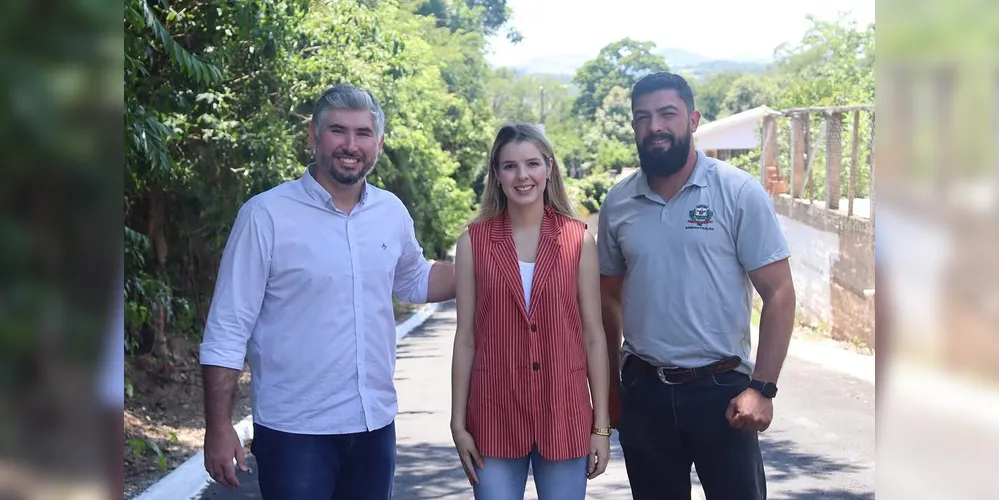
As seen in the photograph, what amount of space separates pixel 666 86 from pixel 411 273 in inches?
51.0

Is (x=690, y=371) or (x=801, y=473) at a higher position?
(x=690, y=371)

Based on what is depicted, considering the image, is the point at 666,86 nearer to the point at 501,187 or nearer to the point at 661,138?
the point at 661,138

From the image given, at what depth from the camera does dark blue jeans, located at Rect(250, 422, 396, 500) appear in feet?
12.5

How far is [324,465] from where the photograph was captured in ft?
12.7

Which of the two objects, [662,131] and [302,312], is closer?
[302,312]

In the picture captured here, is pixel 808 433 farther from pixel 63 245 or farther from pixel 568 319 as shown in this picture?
pixel 63 245

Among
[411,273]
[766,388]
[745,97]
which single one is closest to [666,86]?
[766,388]

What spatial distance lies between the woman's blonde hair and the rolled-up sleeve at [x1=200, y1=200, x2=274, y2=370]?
2.57 feet

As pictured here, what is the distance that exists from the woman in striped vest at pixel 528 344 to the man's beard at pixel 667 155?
16.3 inches

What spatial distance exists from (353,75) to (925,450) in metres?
11.5

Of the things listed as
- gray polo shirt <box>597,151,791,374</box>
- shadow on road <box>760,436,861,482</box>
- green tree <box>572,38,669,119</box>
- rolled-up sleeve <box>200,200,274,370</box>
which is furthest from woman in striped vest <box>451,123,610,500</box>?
green tree <box>572,38,669,119</box>

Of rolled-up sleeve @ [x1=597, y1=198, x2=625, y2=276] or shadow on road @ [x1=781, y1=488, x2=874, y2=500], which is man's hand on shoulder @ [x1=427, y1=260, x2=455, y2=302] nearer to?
rolled-up sleeve @ [x1=597, y1=198, x2=625, y2=276]

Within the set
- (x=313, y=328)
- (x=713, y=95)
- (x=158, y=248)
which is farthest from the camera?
(x=713, y=95)

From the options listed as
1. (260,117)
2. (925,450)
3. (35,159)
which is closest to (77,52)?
(35,159)
